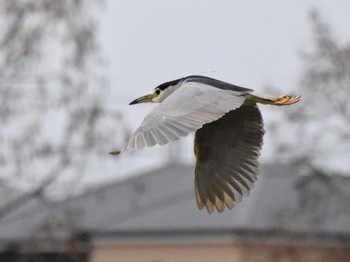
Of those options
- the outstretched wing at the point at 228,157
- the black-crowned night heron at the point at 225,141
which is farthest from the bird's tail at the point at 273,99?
the outstretched wing at the point at 228,157

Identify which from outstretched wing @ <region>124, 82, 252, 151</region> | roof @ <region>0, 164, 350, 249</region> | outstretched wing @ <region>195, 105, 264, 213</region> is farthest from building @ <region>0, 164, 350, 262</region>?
outstretched wing @ <region>124, 82, 252, 151</region>

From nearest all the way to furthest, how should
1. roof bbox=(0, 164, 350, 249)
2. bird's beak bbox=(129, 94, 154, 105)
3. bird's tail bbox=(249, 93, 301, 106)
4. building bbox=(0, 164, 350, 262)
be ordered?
bird's tail bbox=(249, 93, 301, 106) → bird's beak bbox=(129, 94, 154, 105) → building bbox=(0, 164, 350, 262) → roof bbox=(0, 164, 350, 249)

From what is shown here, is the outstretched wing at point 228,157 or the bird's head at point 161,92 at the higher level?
the bird's head at point 161,92

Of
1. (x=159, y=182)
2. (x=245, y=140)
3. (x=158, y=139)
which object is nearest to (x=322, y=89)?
(x=159, y=182)

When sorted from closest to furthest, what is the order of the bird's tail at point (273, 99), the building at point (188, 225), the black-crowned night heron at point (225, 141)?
the bird's tail at point (273, 99)
the black-crowned night heron at point (225, 141)
the building at point (188, 225)

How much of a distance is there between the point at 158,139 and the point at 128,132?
12.3m

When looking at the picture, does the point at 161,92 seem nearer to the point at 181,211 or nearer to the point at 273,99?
the point at 273,99

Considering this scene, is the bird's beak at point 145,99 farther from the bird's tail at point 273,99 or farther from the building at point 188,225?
the building at point 188,225

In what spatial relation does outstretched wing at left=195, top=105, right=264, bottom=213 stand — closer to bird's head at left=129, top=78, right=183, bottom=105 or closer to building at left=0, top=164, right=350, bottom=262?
bird's head at left=129, top=78, right=183, bottom=105

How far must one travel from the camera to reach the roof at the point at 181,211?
23906 millimetres

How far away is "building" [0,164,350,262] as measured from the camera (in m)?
23.8

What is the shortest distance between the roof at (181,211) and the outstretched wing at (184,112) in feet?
45.1

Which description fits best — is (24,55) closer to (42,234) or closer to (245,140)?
(42,234)

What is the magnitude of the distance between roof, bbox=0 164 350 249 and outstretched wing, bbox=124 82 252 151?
13740 mm
